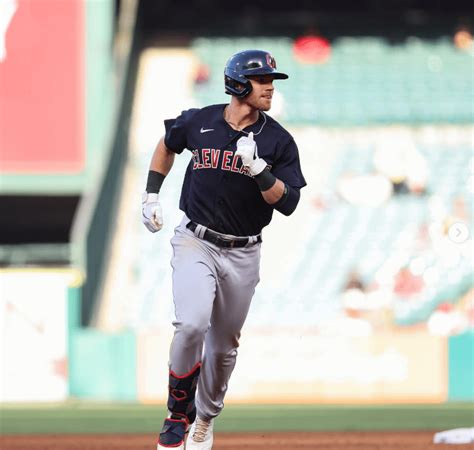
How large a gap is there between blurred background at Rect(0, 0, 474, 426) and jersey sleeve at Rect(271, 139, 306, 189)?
623cm

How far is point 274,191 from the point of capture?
5906 mm

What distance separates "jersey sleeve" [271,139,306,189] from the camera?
6.15 meters

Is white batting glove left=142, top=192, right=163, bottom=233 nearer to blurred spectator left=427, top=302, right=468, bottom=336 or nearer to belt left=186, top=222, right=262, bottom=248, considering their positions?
belt left=186, top=222, right=262, bottom=248

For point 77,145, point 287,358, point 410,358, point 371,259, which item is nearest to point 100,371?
point 287,358

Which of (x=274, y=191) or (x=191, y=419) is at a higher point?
(x=274, y=191)

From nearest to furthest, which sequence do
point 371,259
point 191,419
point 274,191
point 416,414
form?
point 274,191 < point 191,419 < point 416,414 < point 371,259

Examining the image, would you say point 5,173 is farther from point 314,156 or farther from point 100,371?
point 100,371

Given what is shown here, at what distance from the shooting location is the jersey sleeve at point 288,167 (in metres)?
6.15

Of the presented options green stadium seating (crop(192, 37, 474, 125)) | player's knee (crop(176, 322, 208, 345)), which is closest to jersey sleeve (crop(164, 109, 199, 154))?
player's knee (crop(176, 322, 208, 345))

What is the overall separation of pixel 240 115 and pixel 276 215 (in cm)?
996

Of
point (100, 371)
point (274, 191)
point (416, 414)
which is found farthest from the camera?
point (100, 371)

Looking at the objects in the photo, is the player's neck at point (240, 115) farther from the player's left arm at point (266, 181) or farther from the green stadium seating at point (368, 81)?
the green stadium seating at point (368, 81)

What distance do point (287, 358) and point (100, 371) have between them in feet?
6.64

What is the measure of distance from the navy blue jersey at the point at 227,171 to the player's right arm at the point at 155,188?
0.61 ft
